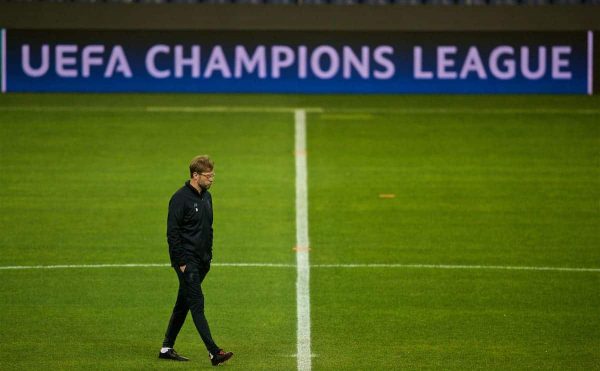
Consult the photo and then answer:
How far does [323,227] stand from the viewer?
52.3 ft

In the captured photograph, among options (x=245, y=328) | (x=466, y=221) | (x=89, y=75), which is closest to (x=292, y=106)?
(x=89, y=75)

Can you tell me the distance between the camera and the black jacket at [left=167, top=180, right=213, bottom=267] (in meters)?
9.51

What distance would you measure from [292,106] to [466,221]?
29.3 ft

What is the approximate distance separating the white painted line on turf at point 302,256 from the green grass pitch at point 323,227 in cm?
8

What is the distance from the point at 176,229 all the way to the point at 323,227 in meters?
6.50

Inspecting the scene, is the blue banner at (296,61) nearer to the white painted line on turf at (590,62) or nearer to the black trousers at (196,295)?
the white painted line on turf at (590,62)

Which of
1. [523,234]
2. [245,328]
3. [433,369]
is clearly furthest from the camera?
[523,234]

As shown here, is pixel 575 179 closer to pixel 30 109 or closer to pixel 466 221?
pixel 466 221

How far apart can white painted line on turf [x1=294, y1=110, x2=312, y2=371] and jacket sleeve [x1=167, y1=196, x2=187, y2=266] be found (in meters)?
1.27

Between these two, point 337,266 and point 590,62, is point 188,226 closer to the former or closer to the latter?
point 337,266

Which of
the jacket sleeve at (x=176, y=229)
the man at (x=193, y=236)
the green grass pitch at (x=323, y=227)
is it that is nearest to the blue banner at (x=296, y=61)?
the green grass pitch at (x=323, y=227)

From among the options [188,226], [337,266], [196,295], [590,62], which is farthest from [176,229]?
[590,62]

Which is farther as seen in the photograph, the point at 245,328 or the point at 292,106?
the point at 292,106

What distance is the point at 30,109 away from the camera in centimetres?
2416
